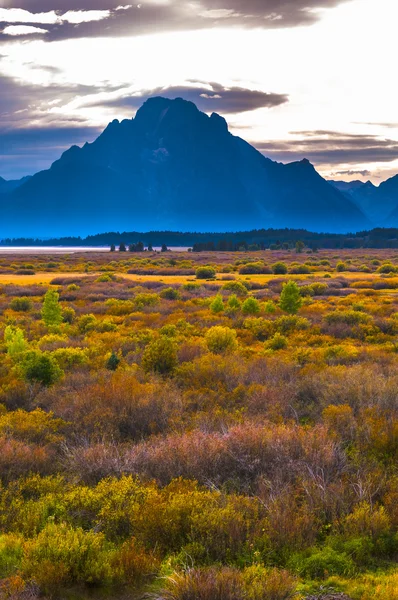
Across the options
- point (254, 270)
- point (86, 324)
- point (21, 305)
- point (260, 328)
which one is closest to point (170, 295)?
point (21, 305)

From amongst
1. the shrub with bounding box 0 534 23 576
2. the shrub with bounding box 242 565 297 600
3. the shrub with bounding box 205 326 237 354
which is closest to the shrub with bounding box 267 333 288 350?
the shrub with bounding box 205 326 237 354

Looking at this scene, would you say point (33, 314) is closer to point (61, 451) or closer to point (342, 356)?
point (342, 356)

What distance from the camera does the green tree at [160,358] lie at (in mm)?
14383

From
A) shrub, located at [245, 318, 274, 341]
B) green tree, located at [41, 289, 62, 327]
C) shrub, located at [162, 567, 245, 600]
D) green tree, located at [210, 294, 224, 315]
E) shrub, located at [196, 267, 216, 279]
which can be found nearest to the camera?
shrub, located at [162, 567, 245, 600]

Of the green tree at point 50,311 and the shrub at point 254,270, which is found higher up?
the shrub at point 254,270

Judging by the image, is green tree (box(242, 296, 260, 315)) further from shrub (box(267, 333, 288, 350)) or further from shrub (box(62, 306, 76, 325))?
shrub (box(62, 306, 76, 325))

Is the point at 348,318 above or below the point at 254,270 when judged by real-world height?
below

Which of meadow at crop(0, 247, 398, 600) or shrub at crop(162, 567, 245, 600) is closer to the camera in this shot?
shrub at crop(162, 567, 245, 600)

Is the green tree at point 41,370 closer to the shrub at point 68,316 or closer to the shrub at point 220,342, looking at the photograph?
the shrub at point 220,342

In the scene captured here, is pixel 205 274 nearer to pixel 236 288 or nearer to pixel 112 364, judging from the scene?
pixel 236 288

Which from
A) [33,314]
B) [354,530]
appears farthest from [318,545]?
[33,314]

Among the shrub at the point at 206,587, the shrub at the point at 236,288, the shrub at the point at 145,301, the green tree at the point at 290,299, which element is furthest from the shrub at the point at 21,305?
the shrub at the point at 206,587

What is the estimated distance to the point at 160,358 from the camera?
14.5m

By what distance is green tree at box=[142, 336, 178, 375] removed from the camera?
14.4 m
